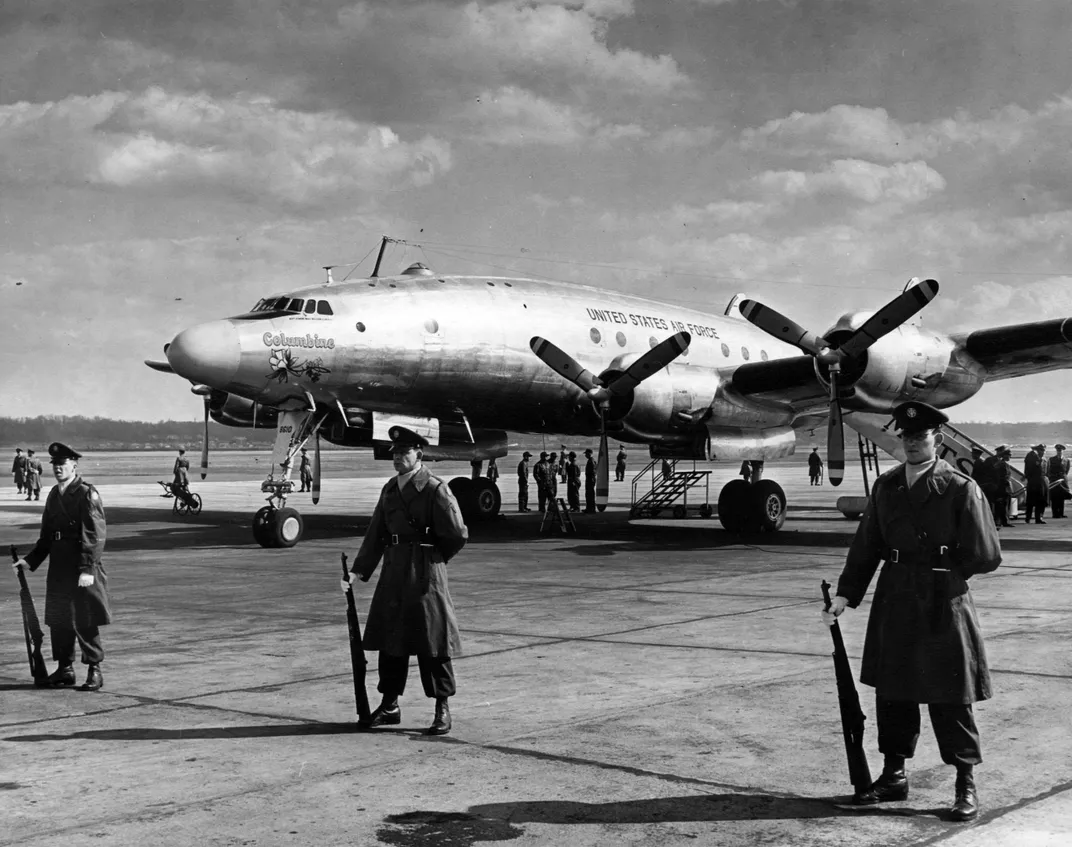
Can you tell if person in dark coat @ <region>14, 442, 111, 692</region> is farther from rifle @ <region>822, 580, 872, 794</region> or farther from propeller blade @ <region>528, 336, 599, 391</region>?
propeller blade @ <region>528, 336, 599, 391</region>

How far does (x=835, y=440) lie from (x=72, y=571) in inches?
535

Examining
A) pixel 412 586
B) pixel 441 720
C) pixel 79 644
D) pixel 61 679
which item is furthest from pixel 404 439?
pixel 61 679

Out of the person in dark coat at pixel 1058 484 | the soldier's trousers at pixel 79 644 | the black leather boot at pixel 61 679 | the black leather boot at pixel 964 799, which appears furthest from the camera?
the person in dark coat at pixel 1058 484

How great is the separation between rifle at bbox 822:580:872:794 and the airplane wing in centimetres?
1600

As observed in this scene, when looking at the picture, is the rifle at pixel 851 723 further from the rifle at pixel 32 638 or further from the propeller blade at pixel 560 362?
the propeller blade at pixel 560 362

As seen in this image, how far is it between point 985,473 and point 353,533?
1374 centimetres

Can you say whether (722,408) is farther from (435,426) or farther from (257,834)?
(257,834)

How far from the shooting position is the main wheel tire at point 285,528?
20609 mm

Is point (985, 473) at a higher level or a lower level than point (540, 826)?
higher

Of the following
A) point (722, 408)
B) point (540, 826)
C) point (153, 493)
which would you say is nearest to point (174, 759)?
point (540, 826)

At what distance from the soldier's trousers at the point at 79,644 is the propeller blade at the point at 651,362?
1354 cm

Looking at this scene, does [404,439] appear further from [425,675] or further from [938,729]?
[938,729]

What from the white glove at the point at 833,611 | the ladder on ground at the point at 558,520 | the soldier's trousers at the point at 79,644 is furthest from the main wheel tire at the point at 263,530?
the white glove at the point at 833,611

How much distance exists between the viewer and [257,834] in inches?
205
